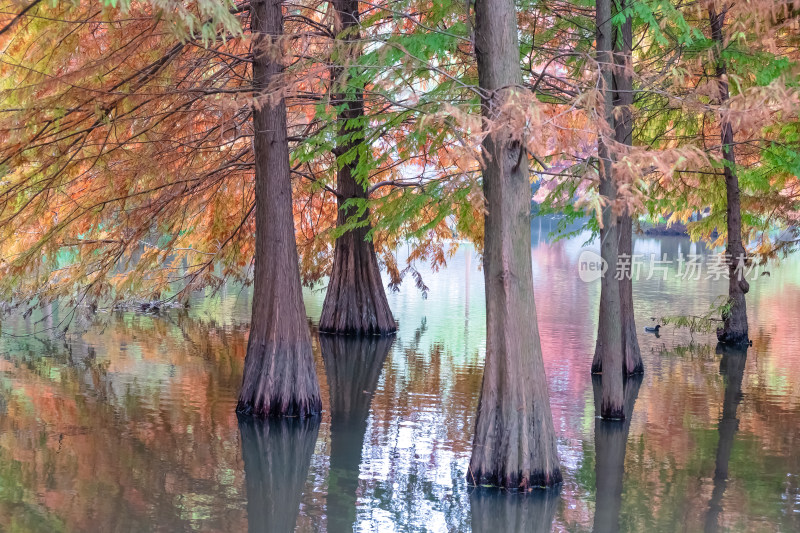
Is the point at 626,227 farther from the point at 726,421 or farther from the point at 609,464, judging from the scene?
the point at 609,464

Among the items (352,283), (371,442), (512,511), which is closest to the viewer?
(512,511)

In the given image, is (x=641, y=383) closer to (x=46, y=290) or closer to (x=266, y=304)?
(x=266, y=304)

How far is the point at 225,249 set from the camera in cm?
1831

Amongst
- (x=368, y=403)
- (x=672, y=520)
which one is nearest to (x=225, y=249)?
(x=368, y=403)

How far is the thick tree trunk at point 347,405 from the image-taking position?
26.2ft

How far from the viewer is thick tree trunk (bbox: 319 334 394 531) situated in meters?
7.98

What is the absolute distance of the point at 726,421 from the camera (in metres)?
Result: 11.3

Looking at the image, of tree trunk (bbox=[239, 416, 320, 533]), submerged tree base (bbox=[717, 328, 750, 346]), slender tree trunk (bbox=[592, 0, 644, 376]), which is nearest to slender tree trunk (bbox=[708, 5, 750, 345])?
submerged tree base (bbox=[717, 328, 750, 346])

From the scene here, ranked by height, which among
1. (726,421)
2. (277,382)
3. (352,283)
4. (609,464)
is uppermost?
(352,283)

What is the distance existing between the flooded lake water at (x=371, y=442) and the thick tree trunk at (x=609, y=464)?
0.11 feet

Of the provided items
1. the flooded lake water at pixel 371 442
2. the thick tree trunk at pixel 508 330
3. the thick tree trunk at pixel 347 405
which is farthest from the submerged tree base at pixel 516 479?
the thick tree trunk at pixel 347 405

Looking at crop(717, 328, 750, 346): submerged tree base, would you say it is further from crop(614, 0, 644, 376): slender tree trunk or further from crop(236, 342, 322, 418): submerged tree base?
crop(236, 342, 322, 418): submerged tree base

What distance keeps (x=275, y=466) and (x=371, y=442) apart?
1385mm

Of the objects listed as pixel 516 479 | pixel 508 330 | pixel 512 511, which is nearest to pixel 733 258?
pixel 508 330
